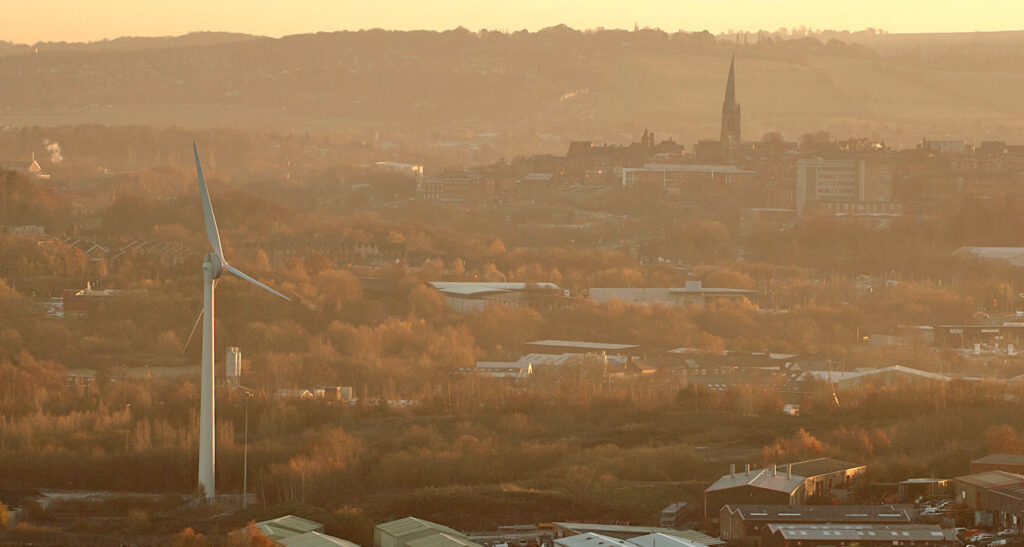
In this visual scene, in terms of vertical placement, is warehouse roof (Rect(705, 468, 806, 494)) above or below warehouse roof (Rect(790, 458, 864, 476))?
above

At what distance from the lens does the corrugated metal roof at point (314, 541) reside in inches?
806

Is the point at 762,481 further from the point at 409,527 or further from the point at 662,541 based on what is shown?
the point at 409,527

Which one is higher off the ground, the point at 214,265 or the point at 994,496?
the point at 214,265

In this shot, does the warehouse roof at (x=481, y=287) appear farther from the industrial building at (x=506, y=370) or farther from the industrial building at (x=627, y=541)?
the industrial building at (x=627, y=541)

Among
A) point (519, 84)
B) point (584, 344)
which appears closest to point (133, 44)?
point (519, 84)

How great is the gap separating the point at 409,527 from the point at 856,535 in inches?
159

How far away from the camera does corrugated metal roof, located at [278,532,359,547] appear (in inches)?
Answer: 806

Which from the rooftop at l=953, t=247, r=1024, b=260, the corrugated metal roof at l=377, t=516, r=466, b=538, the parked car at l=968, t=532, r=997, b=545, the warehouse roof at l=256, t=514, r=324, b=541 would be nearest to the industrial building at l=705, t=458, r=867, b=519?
the parked car at l=968, t=532, r=997, b=545

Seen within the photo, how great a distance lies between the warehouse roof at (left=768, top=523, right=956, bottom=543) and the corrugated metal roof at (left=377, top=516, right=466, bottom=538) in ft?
9.66

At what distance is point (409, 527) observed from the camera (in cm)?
2147

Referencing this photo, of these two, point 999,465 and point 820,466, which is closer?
point 999,465

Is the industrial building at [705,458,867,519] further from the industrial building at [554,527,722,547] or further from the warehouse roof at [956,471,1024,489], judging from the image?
the industrial building at [554,527,722,547]

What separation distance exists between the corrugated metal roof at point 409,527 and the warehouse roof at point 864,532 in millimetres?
2944

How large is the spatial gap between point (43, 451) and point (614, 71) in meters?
82.5
